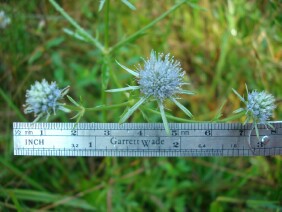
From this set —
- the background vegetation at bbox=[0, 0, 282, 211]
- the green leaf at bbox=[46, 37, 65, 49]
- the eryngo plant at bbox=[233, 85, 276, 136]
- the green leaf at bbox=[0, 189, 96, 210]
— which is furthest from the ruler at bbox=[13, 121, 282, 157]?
the green leaf at bbox=[46, 37, 65, 49]

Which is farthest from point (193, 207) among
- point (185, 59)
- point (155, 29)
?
point (155, 29)

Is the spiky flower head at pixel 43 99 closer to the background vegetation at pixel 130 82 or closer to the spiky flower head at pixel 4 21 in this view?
the background vegetation at pixel 130 82

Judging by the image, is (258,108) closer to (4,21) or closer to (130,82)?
(130,82)

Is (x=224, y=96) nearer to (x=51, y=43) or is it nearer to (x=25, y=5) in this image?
(x=51, y=43)

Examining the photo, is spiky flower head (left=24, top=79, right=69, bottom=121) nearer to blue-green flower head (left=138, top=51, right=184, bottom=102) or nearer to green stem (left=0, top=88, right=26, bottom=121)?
blue-green flower head (left=138, top=51, right=184, bottom=102)

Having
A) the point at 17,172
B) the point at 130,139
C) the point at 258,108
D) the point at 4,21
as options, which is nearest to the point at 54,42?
the point at 4,21

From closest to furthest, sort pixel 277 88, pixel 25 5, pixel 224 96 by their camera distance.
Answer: pixel 277 88 < pixel 25 5 < pixel 224 96
